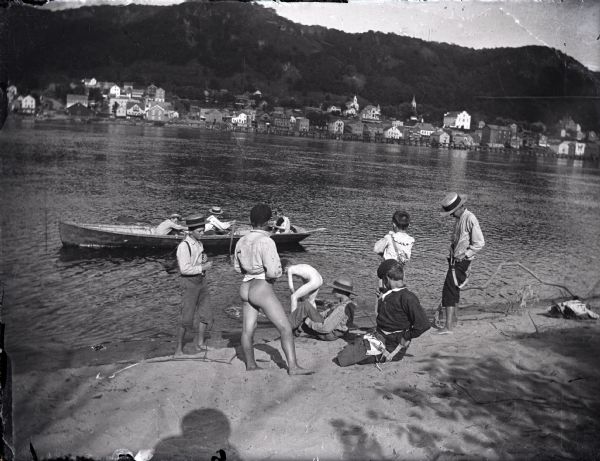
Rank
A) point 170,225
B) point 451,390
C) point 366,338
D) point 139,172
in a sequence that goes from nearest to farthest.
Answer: point 451,390
point 366,338
point 170,225
point 139,172

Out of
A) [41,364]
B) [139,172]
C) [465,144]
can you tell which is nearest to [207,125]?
[465,144]

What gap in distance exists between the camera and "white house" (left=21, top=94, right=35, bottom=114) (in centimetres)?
11275

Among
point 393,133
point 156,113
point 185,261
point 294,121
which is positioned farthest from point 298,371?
point 393,133

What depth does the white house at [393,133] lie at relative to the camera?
151 meters

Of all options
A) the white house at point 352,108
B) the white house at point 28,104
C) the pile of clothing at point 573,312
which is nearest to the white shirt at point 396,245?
the pile of clothing at point 573,312

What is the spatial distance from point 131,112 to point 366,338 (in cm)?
14693

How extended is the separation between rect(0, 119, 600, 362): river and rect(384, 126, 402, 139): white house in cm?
9024

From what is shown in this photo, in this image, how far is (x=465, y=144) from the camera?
482 feet

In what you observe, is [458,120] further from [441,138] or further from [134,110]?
[134,110]

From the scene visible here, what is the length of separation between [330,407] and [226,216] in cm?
2384

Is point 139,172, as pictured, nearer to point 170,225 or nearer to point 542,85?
point 170,225

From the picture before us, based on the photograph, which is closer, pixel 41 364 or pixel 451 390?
pixel 451 390

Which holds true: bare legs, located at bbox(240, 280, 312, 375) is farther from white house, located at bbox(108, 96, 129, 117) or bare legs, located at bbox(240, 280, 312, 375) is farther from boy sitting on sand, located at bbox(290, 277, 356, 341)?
white house, located at bbox(108, 96, 129, 117)

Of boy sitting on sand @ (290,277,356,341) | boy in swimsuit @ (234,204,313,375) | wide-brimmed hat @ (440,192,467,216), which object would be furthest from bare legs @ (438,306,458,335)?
boy in swimsuit @ (234,204,313,375)
